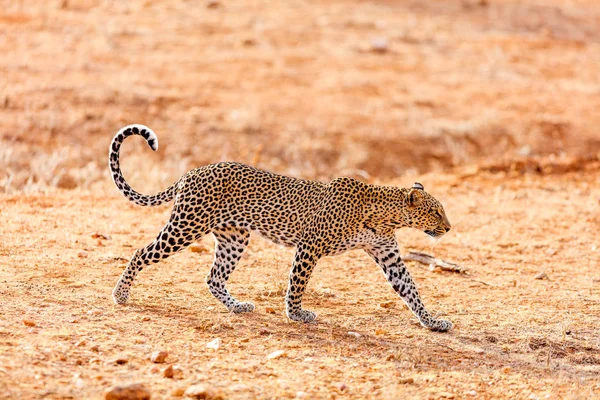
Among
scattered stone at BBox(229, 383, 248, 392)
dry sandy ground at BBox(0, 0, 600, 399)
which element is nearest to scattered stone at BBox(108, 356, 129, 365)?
dry sandy ground at BBox(0, 0, 600, 399)

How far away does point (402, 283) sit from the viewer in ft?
27.7

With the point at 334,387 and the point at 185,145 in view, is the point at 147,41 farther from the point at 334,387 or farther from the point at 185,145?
the point at 334,387

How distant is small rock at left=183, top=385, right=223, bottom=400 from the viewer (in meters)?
6.18

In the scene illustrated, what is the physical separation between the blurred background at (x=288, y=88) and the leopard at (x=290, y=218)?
570cm

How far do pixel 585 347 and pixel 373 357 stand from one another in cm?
201

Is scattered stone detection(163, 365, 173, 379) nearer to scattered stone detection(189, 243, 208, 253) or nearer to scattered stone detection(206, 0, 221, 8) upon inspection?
scattered stone detection(189, 243, 208, 253)

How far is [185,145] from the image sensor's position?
1689 centimetres

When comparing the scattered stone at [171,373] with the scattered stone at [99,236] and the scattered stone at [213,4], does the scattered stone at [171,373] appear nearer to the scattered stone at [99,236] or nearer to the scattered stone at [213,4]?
the scattered stone at [99,236]

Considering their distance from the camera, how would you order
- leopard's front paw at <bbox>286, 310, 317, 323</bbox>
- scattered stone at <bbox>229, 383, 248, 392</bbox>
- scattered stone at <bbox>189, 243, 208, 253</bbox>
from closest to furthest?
scattered stone at <bbox>229, 383, 248, 392</bbox>, leopard's front paw at <bbox>286, 310, 317, 323</bbox>, scattered stone at <bbox>189, 243, 208, 253</bbox>

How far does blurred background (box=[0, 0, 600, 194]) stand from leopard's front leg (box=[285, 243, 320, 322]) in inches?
252

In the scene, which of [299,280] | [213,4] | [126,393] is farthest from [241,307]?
[213,4]

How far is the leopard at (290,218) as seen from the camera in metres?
8.20

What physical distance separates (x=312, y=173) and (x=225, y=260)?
7.77 meters

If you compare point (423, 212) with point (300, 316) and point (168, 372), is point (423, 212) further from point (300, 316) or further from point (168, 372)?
point (168, 372)
